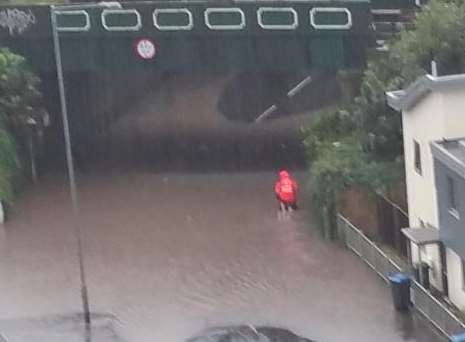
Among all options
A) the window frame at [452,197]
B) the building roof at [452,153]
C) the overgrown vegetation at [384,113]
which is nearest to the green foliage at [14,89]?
the overgrown vegetation at [384,113]

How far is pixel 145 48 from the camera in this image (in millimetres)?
45969

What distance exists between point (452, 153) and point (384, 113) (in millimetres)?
5854

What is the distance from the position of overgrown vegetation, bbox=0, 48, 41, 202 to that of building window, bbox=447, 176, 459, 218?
14.8 metres

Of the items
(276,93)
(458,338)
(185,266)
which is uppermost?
(276,93)

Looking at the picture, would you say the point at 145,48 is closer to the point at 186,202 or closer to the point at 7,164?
the point at 186,202

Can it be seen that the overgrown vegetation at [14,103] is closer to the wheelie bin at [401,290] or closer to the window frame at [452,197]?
the wheelie bin at [401,290]

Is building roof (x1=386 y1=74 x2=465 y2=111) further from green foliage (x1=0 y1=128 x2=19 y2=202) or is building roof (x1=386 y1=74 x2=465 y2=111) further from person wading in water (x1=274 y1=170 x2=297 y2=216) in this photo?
green foliage (x1=0 y1=128 x2=19 y2=202)

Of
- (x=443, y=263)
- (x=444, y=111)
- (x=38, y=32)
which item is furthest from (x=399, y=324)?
(x=38, y=32)

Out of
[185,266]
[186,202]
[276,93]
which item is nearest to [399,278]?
[185,266]

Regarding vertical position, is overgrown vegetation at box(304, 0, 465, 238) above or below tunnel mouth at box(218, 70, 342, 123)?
above

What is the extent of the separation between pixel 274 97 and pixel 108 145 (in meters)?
6.18

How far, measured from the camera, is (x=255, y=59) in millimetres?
45281

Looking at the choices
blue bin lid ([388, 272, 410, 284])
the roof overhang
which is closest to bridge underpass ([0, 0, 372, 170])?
the roof overhang

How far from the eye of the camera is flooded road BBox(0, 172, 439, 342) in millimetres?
34750
